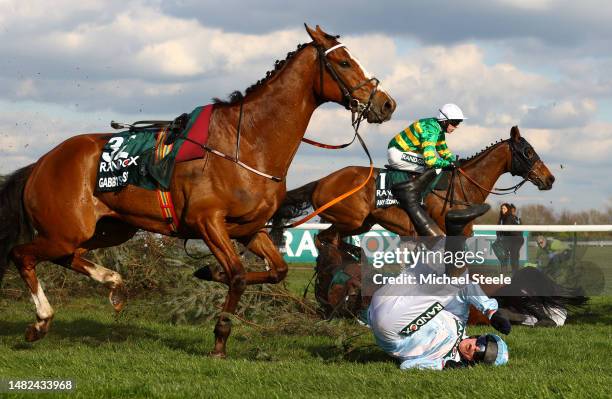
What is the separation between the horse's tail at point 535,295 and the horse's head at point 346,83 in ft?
14.2

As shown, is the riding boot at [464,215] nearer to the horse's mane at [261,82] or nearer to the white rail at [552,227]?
the horse's mane at [261,82]

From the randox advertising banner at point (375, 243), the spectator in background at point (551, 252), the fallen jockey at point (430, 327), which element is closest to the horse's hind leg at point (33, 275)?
the fallen jockey at point (430, 327)

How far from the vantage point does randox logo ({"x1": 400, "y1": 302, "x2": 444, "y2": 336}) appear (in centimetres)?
651

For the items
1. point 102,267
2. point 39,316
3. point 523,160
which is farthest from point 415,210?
point 523,160

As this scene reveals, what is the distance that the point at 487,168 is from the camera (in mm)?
12781

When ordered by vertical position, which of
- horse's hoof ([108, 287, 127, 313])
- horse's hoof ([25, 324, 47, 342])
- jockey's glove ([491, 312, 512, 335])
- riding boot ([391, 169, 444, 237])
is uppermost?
riding boot ([391, 169, 444, 237])

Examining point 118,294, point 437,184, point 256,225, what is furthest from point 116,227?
point 437,184

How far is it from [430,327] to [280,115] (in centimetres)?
236

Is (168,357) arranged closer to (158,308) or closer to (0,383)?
(0,383)

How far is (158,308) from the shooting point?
424 inches

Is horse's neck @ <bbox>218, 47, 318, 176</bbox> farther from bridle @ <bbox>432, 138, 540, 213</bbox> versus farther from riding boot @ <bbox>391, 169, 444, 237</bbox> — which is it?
bridle @ <bbox>432, 138, 540, 213</bbox>

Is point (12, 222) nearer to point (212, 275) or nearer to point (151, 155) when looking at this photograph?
point (151, 155)

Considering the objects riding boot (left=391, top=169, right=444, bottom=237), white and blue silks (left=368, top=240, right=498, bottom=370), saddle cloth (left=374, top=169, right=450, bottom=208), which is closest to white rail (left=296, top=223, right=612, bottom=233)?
saddle cloth (left=374, top=169, right=450, bottom=208)

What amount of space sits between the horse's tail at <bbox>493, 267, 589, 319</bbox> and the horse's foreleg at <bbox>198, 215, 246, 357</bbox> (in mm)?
4764
